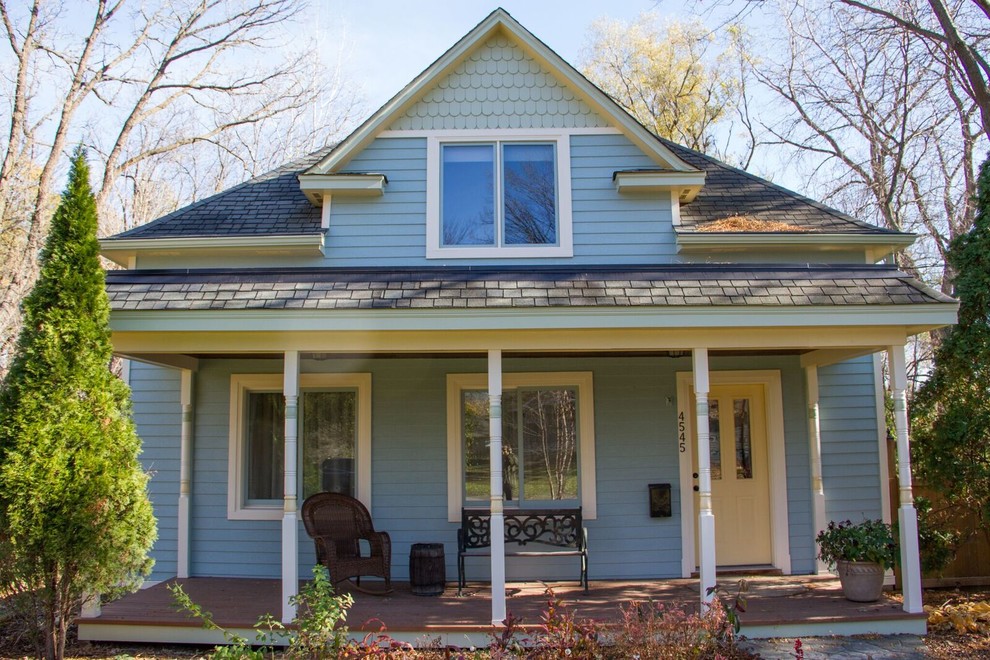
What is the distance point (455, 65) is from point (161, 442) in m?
5.64

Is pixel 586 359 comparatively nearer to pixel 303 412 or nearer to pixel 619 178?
pixel 619 178

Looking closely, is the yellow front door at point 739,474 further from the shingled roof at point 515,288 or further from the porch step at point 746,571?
the shingled roof at point 515,288

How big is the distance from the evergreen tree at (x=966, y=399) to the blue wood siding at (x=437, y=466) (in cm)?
115

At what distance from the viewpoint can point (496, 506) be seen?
6.57m

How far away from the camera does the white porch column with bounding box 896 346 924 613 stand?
6.64m

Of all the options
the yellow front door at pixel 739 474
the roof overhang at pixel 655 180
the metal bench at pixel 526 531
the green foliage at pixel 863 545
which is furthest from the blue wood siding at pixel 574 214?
the green foliage at pixel 863 545

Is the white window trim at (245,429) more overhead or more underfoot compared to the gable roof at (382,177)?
more underfoot

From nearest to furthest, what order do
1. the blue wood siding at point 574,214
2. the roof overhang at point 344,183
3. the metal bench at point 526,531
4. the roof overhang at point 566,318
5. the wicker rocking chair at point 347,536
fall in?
the roof overhang at point 566,318, the wicker rocking chair at point 347,536, the metal bench at point 526,531, the roof overhang at point 344,183, the blue wood siding at point 574,214

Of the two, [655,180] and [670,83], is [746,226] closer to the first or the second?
[655,180]

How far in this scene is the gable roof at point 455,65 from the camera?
9.00 metres

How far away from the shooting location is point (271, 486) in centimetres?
899

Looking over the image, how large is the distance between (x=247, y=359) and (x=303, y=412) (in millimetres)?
898

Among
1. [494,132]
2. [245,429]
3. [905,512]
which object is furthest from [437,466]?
[905,512]

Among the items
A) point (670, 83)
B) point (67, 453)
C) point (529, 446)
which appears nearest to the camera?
point (67, 453)
